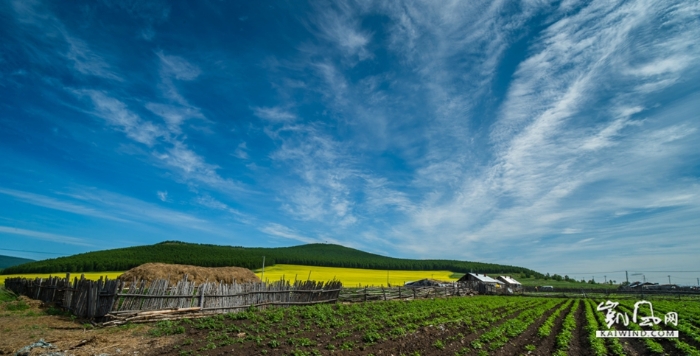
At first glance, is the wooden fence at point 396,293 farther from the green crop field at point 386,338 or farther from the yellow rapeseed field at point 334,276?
the green crop field at point 386,338

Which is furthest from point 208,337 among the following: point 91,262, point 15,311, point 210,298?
point 91,262

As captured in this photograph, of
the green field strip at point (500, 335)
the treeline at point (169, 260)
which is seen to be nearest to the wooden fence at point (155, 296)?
the green field strip at point (500, 335)

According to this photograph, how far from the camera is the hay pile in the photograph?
24953mm

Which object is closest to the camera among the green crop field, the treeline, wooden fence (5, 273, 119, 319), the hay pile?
the green crop field

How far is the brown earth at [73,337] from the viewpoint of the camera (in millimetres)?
10914

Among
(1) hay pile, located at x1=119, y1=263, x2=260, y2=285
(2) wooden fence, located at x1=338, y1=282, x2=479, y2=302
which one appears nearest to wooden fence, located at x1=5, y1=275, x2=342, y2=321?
(1) hay pile, located at x1=119, y1=263, x2=260, y2=285

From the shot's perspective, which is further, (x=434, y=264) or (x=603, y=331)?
(x=434, y=264)

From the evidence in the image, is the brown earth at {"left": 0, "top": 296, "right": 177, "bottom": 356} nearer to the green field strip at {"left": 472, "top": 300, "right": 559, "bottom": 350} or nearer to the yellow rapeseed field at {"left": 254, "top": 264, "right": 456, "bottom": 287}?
the green field strip at {"left": 472, "top": 300, "right": 559, "bottom": 350}

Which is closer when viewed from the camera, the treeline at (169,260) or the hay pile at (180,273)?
the hay pile at (180,273)

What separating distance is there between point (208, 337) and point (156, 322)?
4813 millimetres

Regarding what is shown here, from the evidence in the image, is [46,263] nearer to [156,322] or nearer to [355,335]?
[156,322]

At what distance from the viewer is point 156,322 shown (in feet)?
52.5

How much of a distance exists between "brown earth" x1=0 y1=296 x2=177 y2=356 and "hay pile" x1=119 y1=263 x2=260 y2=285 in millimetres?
7850

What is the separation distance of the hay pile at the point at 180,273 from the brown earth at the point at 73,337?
7850 millimetres
